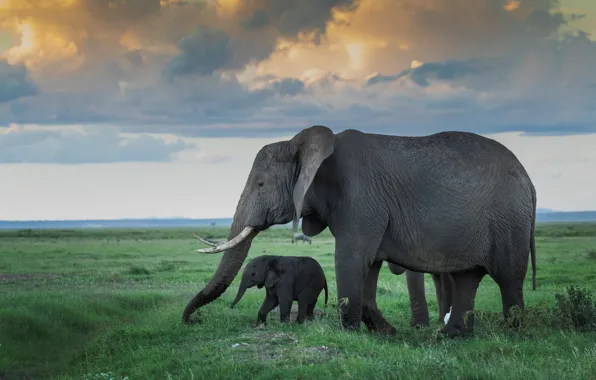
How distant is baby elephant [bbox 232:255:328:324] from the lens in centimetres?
1379

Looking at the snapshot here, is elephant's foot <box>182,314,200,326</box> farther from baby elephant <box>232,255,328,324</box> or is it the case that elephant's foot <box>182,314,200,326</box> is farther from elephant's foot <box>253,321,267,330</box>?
elephant's foot <box>253,321,267,330</box>

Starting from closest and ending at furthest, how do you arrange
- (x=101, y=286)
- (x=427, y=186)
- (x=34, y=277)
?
(x=427, y=186)
(x=101, y=286)
(x=34, y=277)

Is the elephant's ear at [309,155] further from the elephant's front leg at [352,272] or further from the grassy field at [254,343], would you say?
the grassy field at [254,343]

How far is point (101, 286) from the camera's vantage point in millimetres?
23531

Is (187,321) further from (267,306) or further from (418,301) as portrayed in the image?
(418,301)

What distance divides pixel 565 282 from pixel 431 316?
10.2m

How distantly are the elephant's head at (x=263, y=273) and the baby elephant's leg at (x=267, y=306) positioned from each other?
0.19 metres

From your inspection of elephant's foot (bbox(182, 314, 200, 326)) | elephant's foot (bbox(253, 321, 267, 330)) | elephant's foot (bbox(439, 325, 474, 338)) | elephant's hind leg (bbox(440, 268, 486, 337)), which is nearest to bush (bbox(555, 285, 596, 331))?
elephant's hind leg (bbox(440, 268, 486, 337))

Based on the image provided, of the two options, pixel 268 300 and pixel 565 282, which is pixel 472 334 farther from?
pixel 565 282

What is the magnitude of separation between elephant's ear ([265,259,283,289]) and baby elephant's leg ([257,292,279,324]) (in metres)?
0.19

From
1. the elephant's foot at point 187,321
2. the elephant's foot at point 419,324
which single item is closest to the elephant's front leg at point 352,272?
the elephant's foot at point 419,324

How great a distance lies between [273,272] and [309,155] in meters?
2.86

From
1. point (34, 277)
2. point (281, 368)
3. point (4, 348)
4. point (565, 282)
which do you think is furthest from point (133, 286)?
point (281, 368)

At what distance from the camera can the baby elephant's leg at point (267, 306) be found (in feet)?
44.5
